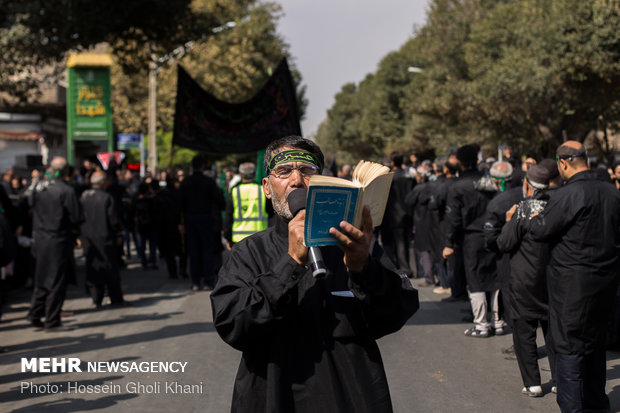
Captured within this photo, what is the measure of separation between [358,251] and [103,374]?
5.09 meters

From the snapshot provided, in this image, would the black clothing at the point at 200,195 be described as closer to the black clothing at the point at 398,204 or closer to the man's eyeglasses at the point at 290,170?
the black clothing at the point at 398,204

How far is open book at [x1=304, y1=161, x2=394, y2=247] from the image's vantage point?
2.25m

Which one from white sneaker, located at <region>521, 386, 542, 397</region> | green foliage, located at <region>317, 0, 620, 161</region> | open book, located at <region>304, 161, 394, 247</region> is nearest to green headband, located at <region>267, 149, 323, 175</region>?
open book, located at <region>304, 161, 394, 247</region>

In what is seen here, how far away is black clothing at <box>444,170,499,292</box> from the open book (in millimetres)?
6288

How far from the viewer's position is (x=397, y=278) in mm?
2668

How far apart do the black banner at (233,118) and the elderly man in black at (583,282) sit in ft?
19.8

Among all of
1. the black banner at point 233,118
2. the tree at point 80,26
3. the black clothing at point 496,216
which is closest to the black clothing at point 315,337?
the black clothing at point 496,216

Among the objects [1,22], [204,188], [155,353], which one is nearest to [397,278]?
[155,353]

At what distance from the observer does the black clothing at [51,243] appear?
29.8 feet

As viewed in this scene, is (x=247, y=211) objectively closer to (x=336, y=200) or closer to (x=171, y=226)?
(x=171, y=226)

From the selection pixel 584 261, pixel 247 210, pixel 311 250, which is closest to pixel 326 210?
pixel 311 250

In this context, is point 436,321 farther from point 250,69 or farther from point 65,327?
point 250,69

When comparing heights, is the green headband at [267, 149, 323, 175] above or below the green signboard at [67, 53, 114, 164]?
below

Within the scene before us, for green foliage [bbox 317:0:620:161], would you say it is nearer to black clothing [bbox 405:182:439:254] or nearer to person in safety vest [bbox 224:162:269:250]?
black clothing [bbox 405:182:439:254]
